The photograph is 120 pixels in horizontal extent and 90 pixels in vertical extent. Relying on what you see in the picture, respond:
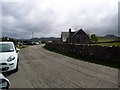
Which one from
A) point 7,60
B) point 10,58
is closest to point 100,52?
point 10,58

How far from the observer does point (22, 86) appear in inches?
260

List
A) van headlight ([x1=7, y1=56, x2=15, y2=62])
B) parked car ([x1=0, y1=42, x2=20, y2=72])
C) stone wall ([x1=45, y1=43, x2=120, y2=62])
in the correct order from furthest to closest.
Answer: stone wall ([x1=45, y1=43, x2=120, y2=62]), van headlight ([x1=7, y1=56, x2=15, y2=62]), parked car ([x1=0, y1=42, x2=20, y2=72])

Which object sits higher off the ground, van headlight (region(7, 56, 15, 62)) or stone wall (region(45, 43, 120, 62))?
van headlight (region(7, 56, 15, 62))

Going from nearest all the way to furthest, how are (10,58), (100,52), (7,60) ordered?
(7,60), (10,58), (100,52)

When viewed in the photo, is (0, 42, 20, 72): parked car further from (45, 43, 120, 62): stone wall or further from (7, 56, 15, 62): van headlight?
(45, 43, 120, 62): stone wall

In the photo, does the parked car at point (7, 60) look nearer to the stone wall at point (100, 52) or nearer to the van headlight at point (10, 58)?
the van headlight at point (10, 58)

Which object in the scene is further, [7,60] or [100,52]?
[100,52]

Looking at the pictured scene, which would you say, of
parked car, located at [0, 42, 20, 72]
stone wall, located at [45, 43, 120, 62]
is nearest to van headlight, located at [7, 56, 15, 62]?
parked car, located at [0, 42, 20, 72]

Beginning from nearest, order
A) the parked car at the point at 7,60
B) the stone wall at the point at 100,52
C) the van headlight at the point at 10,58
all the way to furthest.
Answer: the parked car at the point at 7,60 → the van headlight at the point at 10,58 → the stone wall at the point at 100,52

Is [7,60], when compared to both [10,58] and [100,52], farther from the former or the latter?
[100,52]

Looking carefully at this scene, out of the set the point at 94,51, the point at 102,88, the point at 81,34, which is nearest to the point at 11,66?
the point at 102,88

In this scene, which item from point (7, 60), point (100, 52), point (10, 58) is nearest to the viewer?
point (7, 60)

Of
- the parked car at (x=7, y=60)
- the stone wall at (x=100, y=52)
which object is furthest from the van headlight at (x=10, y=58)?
the stone wall at (x=100, y=52)

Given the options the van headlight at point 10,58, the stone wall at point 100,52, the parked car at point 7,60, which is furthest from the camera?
the stone wall at point 100,52
